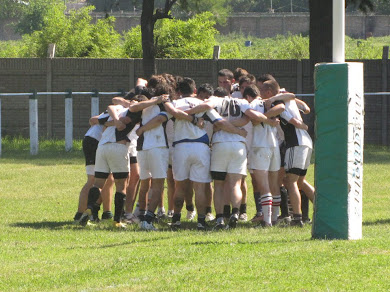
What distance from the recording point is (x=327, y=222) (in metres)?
9.49

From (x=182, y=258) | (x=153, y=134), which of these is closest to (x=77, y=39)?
(x=153, y=134)

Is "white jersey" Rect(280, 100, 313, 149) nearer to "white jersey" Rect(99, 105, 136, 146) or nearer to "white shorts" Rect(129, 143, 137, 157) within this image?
"white jersey" Rect(99, 105, 136, 146)

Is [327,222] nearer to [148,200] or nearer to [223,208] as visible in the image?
[223,208]

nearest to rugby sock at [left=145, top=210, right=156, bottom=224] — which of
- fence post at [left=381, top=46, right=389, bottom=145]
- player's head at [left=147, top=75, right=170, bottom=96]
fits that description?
player's head at [left=147, top=75, right=170, bottom=96]

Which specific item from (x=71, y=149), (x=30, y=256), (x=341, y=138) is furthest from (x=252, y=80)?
(x=71, y=149)

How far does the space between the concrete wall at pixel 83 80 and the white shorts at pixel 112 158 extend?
13.5 m

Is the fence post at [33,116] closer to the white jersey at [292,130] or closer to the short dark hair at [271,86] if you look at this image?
the short dark hair at [271,86]

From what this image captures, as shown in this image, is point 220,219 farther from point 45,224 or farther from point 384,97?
point 384,97

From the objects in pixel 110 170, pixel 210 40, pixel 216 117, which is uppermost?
pixel 210 40

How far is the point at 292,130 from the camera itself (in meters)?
11.7

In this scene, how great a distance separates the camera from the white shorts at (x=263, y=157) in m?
11.6

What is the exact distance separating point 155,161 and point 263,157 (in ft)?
4.65

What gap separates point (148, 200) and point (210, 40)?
64.9ft

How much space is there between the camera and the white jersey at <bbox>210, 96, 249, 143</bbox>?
38.0ft
